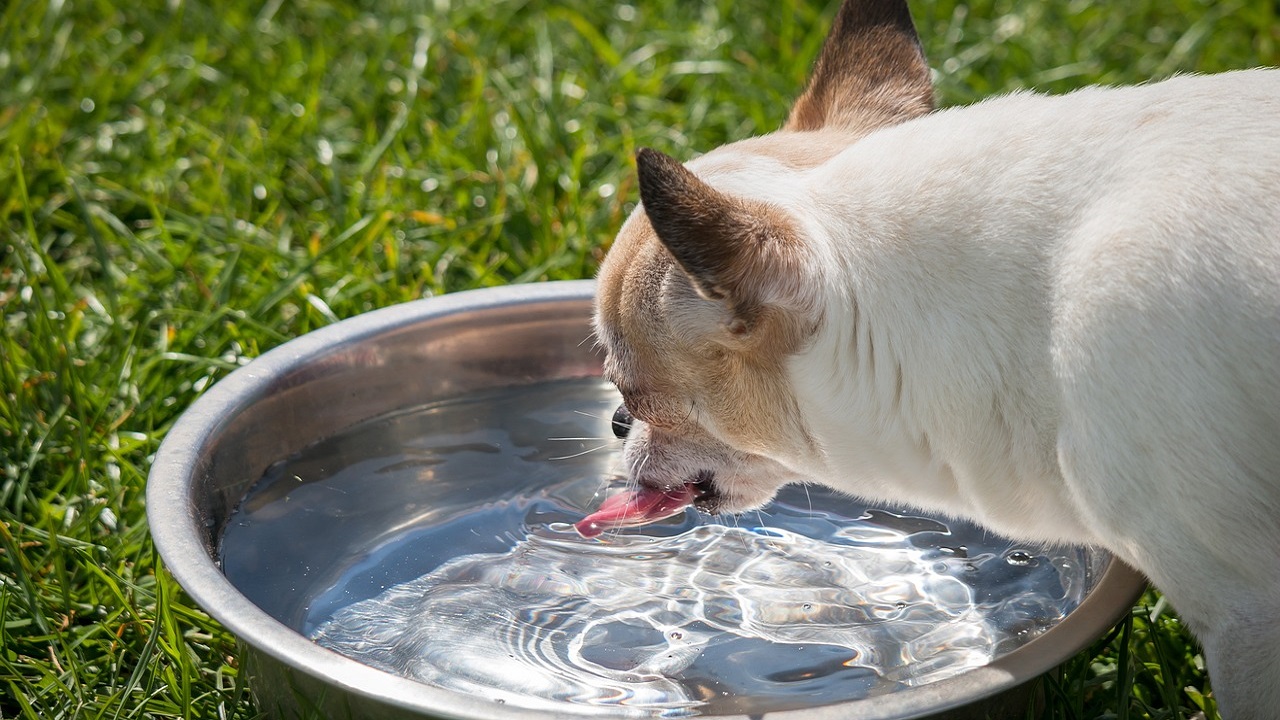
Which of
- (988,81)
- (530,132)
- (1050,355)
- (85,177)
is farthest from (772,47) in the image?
(1050,355)

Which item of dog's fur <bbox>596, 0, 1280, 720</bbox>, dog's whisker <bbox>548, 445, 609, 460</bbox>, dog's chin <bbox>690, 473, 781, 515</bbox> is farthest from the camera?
dog's whisker <bbox>548, 445, 609, 460</bbox>

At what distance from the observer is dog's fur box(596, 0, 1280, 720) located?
245 cm

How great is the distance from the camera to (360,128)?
6.12 m

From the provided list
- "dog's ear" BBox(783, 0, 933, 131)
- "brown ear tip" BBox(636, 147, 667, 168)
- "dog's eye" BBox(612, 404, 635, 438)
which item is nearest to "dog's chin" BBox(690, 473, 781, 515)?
"dog's eye" BBox(612, 404, 635, 438)

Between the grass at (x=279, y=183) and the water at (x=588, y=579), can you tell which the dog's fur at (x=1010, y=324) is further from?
the grass at (x=279, y=183)

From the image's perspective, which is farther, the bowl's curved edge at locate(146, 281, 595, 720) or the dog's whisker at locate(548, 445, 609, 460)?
the dog's whisker at locate(548, 445, 609, 460)

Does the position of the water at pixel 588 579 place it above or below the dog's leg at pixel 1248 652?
below

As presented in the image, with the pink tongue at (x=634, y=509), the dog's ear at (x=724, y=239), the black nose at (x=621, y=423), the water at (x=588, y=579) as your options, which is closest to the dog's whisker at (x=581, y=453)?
the water at (x=588, y=579)

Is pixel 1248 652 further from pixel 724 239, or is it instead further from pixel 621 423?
pixel 621 423

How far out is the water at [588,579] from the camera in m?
3.16

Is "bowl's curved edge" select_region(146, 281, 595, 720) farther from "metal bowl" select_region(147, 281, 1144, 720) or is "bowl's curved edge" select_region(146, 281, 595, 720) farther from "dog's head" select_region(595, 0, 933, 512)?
"dog's head" select_region(595, 0, 933, 512)

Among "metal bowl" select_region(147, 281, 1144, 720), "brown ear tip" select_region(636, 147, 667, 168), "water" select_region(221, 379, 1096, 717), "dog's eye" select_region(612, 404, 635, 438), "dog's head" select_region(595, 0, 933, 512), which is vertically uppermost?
"brown ear tip" select_region(636, 147, 667, 168)

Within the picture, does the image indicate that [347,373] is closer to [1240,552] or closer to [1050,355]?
[1050,355]

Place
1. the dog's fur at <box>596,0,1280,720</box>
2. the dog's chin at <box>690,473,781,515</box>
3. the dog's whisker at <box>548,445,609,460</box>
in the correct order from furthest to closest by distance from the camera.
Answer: the dog's whisker at <box>548,445,609,460</box>, the dog's chin at <box>690,473,781,515</box>, the dog's fur at <box>596,0,1280,720</box>
